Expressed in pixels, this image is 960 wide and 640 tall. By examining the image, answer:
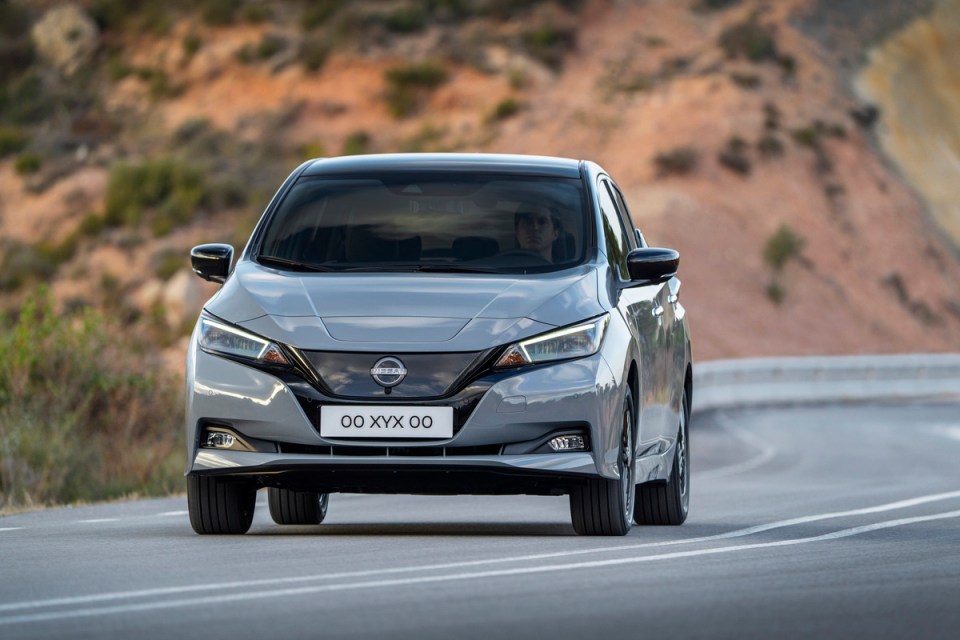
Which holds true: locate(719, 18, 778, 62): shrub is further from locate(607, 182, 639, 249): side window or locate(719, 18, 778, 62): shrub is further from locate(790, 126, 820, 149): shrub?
locate(607, 182, 639, 249): side window

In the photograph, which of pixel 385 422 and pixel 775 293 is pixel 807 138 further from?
pixel 385 422

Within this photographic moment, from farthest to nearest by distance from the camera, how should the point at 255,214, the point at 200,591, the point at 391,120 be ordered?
the point at 391,120, the point at 255,214, the point at 200,591

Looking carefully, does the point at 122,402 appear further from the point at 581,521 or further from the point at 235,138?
the point at 235,138

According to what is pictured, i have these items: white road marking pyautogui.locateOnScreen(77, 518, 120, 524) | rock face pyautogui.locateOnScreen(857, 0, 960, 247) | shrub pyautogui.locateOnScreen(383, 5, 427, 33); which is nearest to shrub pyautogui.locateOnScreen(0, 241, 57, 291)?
shrub pyautogui.locateOnScreen(383, 5, 427, 33)

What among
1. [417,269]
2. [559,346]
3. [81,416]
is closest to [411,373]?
[559,346]

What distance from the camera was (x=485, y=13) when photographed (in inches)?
2665

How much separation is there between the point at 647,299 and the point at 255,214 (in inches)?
1849

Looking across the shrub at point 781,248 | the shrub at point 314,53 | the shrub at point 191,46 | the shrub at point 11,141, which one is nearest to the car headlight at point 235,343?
the shrub at point 781,248

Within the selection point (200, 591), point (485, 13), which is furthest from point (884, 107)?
point (200, 591)

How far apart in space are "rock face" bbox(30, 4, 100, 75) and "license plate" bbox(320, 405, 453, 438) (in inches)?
2369

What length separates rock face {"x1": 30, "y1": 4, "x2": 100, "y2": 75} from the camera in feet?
224

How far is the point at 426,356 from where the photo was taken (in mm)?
9656

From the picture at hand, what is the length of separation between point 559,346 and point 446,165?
1841 millimetres

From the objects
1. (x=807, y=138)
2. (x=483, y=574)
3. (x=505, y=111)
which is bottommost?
→ (x=483, y=574)
